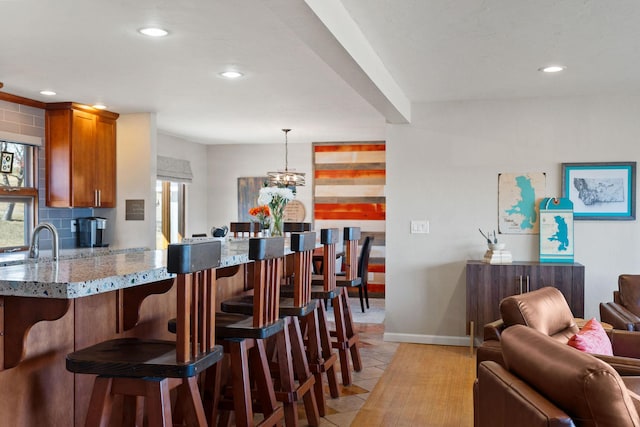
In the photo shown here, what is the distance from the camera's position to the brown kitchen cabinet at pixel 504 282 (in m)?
4.85

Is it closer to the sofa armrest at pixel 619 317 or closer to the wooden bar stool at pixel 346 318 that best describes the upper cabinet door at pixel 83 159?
the wooden bar stool at pixel 346 318

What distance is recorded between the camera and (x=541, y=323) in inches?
115

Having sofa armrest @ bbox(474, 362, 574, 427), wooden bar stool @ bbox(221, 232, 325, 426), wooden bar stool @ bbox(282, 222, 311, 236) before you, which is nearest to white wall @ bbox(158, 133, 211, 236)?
wooden bar stool @ bbox(282, 222, 311, 236)

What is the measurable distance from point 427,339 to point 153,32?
3752 millimetres

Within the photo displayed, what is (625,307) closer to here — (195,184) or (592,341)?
(592,341)

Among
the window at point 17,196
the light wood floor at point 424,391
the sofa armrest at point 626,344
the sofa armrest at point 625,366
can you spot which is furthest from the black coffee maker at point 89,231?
the sofa armrest at point 625,366

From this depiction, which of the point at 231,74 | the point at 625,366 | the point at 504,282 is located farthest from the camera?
the point at 504,282

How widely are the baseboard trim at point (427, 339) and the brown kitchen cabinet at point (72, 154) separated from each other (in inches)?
136

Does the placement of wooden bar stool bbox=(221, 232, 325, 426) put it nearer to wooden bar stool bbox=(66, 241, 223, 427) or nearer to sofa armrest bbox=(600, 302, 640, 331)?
wooden bar stool bbox=(66, 241, 223, 427)

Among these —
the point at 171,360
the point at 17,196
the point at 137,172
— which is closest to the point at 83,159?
the point at 137,172

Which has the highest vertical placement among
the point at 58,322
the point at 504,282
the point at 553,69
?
the point at 553,69

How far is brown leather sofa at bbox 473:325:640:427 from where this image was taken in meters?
1.62

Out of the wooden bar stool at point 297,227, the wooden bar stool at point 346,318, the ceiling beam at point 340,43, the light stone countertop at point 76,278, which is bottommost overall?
the wooden bar stool at point 346,318

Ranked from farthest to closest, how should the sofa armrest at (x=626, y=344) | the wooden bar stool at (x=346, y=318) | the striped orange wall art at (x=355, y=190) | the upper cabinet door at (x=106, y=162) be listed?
the striped orange wall art at (x=355, y=190) → the upper cabinet door at (x=106, y=162) → the wooden bar stool at (x=346, y=318) → the sofa armrest at (x=626, y=344)
